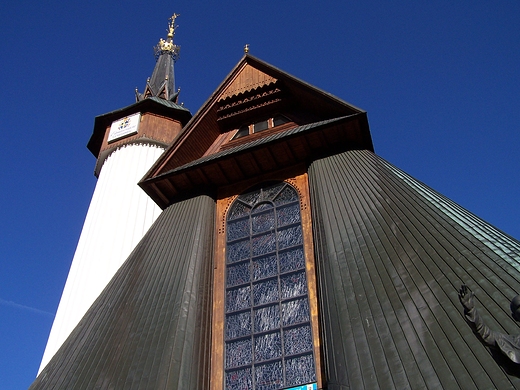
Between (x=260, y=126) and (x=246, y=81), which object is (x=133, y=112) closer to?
(x=246, y=81)

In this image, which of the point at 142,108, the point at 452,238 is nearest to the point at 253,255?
the point at 452,238

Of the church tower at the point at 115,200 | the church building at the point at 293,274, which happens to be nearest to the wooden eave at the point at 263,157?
the church building at the point at 293,274

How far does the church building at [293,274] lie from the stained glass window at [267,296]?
2 centimetres

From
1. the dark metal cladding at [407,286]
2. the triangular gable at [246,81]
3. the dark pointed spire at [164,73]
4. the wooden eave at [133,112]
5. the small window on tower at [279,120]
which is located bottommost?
the dark metal cladding at [407,286]

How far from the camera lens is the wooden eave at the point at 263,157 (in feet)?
37.1

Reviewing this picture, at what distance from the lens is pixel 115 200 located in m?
18.5

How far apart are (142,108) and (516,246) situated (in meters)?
17.3

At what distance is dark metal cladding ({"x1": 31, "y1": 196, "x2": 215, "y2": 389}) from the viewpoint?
25.7ft

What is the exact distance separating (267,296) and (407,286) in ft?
8.58

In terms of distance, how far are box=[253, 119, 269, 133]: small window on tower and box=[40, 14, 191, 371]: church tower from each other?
5.82m

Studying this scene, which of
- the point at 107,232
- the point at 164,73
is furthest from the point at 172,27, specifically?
the point at 107,232

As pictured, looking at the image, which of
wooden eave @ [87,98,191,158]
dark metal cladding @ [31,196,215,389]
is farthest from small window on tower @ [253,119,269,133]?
wooden eave @ [87,98,191,158]

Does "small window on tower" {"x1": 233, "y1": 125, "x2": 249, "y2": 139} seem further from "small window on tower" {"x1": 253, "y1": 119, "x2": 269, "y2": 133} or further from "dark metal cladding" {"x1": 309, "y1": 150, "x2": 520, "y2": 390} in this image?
"dark metal cladding" {"x1": 309, "y1": 150, "x2": 520, "y2": 390}

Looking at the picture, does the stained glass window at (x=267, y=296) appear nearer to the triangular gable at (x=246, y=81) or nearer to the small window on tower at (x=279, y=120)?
the small window on tower at (x=279, y=120)
